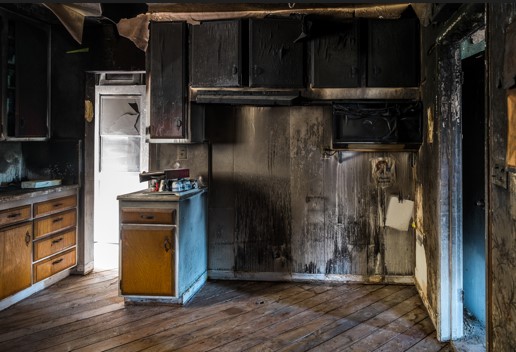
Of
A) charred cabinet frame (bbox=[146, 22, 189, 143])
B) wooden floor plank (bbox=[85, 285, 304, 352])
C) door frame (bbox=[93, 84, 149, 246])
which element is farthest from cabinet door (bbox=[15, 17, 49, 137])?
wooden floor plank (bbox=[85, 285, 304, 352])

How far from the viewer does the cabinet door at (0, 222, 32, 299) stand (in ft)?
9.90

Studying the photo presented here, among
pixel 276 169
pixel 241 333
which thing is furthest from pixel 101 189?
pixel 241 333

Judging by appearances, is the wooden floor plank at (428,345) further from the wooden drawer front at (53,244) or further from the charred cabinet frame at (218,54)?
the wooden drawer front at (53,244)

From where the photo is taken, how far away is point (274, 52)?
339 cm

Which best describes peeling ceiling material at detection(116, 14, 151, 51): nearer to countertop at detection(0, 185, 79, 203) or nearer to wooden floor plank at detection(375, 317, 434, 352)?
countertop at detection(0, 185, 79, 203)

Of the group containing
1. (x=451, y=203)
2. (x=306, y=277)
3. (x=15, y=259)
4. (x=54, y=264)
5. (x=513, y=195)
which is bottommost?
(x=306, y=277)

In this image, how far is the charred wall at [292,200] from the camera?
11.9ft

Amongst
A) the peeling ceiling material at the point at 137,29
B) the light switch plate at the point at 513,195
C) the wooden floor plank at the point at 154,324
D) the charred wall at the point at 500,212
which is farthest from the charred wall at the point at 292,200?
the light switch plate at the point at 513,195

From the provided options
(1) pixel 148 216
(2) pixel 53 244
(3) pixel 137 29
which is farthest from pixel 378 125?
(2) pixel 53 244

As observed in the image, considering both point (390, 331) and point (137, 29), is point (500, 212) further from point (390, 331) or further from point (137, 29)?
point (137, 29)

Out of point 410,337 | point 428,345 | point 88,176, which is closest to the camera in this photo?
point 428,345

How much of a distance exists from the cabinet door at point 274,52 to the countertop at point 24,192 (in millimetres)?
1999

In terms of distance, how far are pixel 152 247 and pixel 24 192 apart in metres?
1.20

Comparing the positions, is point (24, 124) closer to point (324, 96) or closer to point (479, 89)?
point (324, 96)
